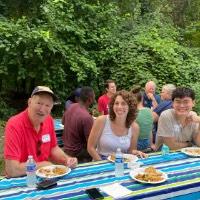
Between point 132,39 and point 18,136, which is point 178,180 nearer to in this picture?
point 18,136

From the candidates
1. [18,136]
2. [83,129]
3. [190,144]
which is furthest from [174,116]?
[18,136]

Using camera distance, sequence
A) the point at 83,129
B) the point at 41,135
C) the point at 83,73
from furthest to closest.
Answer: the point at 83,73, the point at 83,129, the point at 41,135

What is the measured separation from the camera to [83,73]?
904 cm

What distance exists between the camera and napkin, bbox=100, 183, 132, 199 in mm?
2579

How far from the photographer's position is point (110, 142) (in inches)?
149

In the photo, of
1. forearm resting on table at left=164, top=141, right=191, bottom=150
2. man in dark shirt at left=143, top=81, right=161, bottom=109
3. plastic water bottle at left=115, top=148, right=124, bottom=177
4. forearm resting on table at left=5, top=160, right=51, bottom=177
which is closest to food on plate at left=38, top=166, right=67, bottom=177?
forearm resting on table at left=5, top=160, right=51, bottom=177

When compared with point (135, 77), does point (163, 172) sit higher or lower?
lower

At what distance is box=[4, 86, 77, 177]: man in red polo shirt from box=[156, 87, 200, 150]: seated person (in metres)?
1.35

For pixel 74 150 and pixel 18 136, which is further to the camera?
pixel 74 150

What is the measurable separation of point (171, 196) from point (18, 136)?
4.60 ft

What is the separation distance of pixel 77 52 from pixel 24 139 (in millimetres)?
6462

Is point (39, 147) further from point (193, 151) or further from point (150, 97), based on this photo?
point (150, 97)

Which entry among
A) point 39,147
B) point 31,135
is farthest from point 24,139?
point 39,147

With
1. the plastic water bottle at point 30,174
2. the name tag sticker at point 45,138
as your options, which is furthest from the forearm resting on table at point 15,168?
the name tag sticker at point 45,138
